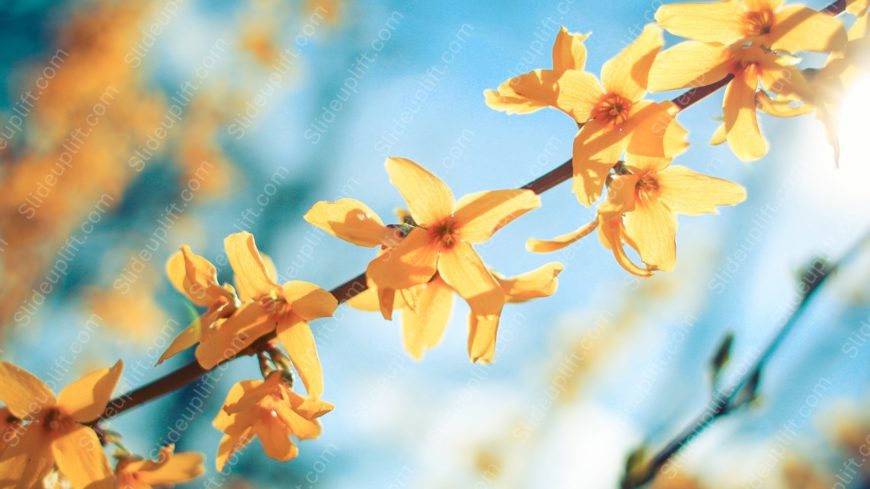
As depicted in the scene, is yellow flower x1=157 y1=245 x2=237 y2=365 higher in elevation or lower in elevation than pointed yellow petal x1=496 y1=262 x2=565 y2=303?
lower

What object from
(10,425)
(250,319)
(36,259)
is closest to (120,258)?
(36,259)

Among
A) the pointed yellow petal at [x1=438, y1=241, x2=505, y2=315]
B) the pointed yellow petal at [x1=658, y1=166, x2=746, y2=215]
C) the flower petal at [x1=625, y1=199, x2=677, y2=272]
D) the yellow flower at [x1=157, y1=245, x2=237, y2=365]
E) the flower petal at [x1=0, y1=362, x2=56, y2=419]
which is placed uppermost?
the pointed yellow petal at [x1=658, y1=166, x2=746, y2=215]

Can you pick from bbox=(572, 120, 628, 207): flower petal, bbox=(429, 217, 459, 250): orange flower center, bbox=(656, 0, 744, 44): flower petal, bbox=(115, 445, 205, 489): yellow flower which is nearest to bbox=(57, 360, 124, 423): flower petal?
bbox=(115, 445, 205, 489): yellow flower

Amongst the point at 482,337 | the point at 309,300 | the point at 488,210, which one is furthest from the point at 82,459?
the point at 488,210

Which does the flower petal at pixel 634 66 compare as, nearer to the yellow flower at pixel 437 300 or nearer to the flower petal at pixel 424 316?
the yellow flower at pixel 437 300

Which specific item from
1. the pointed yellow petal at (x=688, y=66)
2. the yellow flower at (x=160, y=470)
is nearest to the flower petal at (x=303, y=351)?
the yellow flower at (x=160, y=470)

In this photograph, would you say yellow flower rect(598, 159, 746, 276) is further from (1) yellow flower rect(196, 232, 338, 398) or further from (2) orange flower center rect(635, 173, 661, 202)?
(1) yellow flower rect(196, 232, 338, 398)

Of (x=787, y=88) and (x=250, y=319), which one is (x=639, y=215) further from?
(x=250, y=319)
